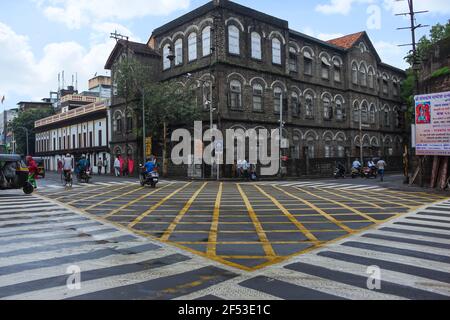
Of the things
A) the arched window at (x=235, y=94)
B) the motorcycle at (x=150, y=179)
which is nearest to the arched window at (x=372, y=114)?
the arched window at (x=235, y=94)

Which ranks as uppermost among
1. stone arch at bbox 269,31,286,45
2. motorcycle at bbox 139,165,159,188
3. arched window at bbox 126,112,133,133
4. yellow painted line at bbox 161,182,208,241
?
stone arch at bbox 269,31,286,45

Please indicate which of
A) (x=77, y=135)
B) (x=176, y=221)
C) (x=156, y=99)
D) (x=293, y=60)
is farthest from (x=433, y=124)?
(x=77, y=135)

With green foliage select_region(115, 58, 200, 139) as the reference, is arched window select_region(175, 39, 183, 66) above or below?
above

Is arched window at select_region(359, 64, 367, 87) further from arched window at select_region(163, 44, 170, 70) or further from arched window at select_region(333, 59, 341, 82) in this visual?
arched window at select_region(163, 44, 170, 70)

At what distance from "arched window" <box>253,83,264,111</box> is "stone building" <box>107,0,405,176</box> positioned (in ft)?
0.36

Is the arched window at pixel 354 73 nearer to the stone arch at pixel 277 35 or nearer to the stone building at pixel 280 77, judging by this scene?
the stone building at pixel 280 77

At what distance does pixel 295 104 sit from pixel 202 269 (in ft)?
111

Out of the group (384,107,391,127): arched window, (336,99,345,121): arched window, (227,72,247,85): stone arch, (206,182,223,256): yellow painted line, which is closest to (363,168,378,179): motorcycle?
(227,72,247,85): stone arch

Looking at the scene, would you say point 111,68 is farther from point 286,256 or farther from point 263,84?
point 286,256

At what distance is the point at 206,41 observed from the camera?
3241cm

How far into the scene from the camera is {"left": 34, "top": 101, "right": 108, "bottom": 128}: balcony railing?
150ft

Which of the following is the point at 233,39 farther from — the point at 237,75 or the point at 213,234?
the point at 213,234
